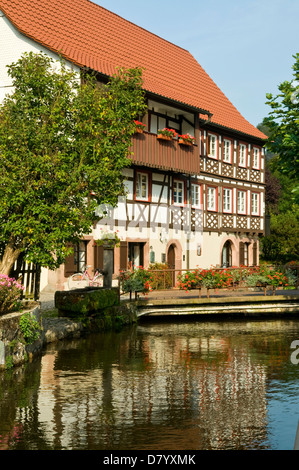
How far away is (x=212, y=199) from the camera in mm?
34500

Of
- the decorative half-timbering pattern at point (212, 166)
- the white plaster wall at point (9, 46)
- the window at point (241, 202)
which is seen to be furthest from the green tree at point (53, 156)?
the window at point (241, 202)

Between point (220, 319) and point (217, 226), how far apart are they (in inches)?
444

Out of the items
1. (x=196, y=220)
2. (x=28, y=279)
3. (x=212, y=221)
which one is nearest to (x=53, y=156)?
(x=28, y=279)

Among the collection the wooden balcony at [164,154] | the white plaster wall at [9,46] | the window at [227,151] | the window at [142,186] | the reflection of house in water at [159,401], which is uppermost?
the white plaster wall at [9,46]

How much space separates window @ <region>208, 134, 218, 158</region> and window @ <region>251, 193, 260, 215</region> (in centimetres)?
472

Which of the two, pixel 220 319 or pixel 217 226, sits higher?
pixel 217 226

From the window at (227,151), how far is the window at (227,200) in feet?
5.47

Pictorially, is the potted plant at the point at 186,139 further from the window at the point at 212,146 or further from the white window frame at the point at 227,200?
the white window frame at the point at 227,200

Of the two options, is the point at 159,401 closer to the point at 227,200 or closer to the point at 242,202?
the point at 227,200

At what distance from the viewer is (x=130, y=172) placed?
93.4ft

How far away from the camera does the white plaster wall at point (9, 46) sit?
25.3 m
